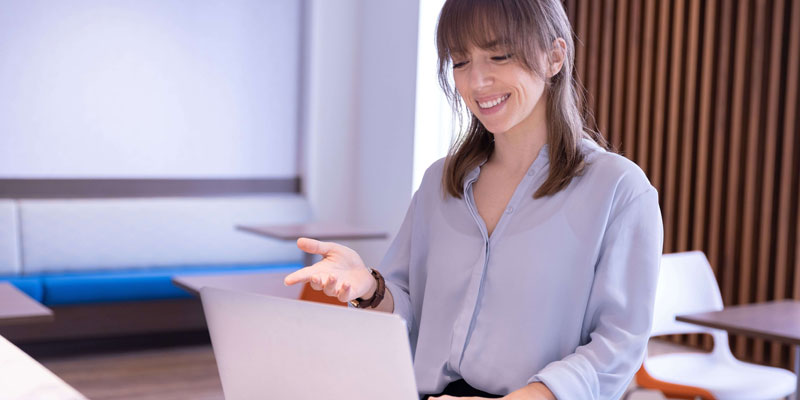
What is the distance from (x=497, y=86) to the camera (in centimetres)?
130

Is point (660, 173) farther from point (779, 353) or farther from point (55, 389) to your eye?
point (55, 389)

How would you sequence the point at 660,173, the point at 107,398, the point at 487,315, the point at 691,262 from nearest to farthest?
the point at 487,315 → the point at 691,262 → the point at 107,398 → the point at 660,173

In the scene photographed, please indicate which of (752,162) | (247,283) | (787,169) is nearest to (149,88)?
(247,283)

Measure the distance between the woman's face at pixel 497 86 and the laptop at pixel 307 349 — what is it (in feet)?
1.80

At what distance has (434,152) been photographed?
19.1ft

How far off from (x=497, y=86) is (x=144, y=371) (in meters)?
3.75

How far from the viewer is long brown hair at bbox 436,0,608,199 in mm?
1271

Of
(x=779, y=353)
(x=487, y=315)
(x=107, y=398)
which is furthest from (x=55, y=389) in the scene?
(x=779, y=353)

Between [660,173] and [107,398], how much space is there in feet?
11.8

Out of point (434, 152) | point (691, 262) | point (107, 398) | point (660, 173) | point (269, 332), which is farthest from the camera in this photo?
point (434, 152)

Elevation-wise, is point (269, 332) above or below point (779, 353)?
above

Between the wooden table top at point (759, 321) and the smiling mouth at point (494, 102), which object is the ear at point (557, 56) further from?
the wooden table top at point (759, 321)

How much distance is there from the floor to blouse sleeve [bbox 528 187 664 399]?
124 inches

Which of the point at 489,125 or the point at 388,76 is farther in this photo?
the point at 388,76
